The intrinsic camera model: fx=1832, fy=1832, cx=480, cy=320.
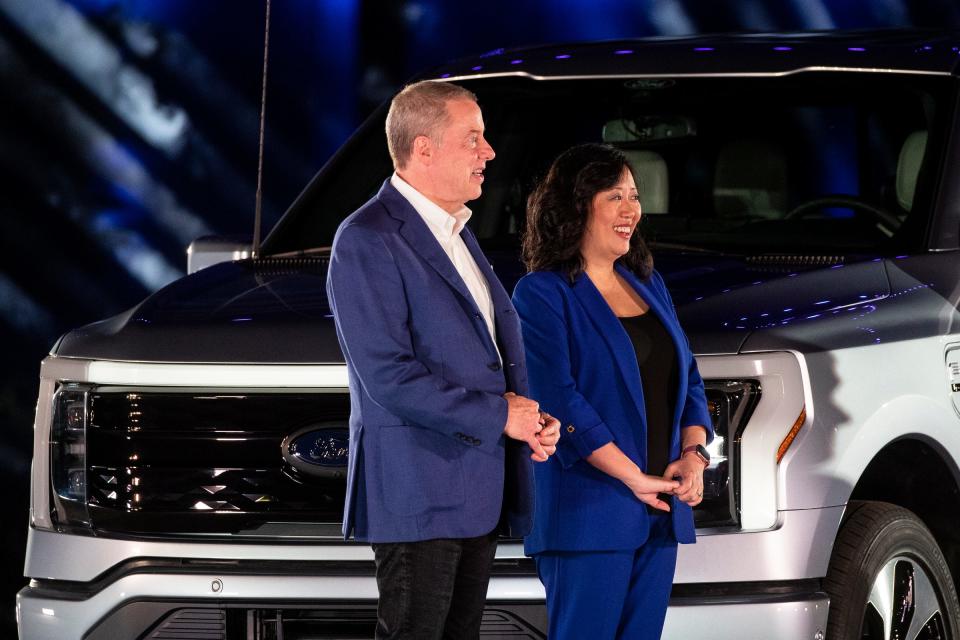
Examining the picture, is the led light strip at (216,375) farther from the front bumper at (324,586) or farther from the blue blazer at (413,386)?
the blue blazer at (413,386)

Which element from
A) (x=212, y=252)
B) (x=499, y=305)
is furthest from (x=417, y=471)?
(x=212, y=252)

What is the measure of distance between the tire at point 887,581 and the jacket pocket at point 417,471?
44.8 inches

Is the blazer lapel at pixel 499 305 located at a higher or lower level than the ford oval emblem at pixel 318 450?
higher

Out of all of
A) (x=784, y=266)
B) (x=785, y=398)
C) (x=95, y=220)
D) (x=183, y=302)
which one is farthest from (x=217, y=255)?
(x=95, y=220)

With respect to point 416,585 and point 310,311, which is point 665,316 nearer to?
point 416,585

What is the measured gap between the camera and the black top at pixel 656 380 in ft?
12.5

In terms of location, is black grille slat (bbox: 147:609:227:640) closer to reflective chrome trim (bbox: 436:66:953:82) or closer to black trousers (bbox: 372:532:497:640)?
black trousers (bbox: 372:532:497:640)

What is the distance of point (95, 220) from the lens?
9438 mm

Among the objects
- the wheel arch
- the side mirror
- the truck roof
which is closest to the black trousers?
the wheel arch

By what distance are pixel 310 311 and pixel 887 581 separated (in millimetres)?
1505

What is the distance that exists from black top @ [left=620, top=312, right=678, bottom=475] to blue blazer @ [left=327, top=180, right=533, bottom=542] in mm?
425

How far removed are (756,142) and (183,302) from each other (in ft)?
6.84

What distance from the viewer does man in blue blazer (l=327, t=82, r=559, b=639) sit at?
11.0 ft

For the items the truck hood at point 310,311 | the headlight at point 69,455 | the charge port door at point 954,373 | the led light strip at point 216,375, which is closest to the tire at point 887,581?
the charge port door at point 954,373
